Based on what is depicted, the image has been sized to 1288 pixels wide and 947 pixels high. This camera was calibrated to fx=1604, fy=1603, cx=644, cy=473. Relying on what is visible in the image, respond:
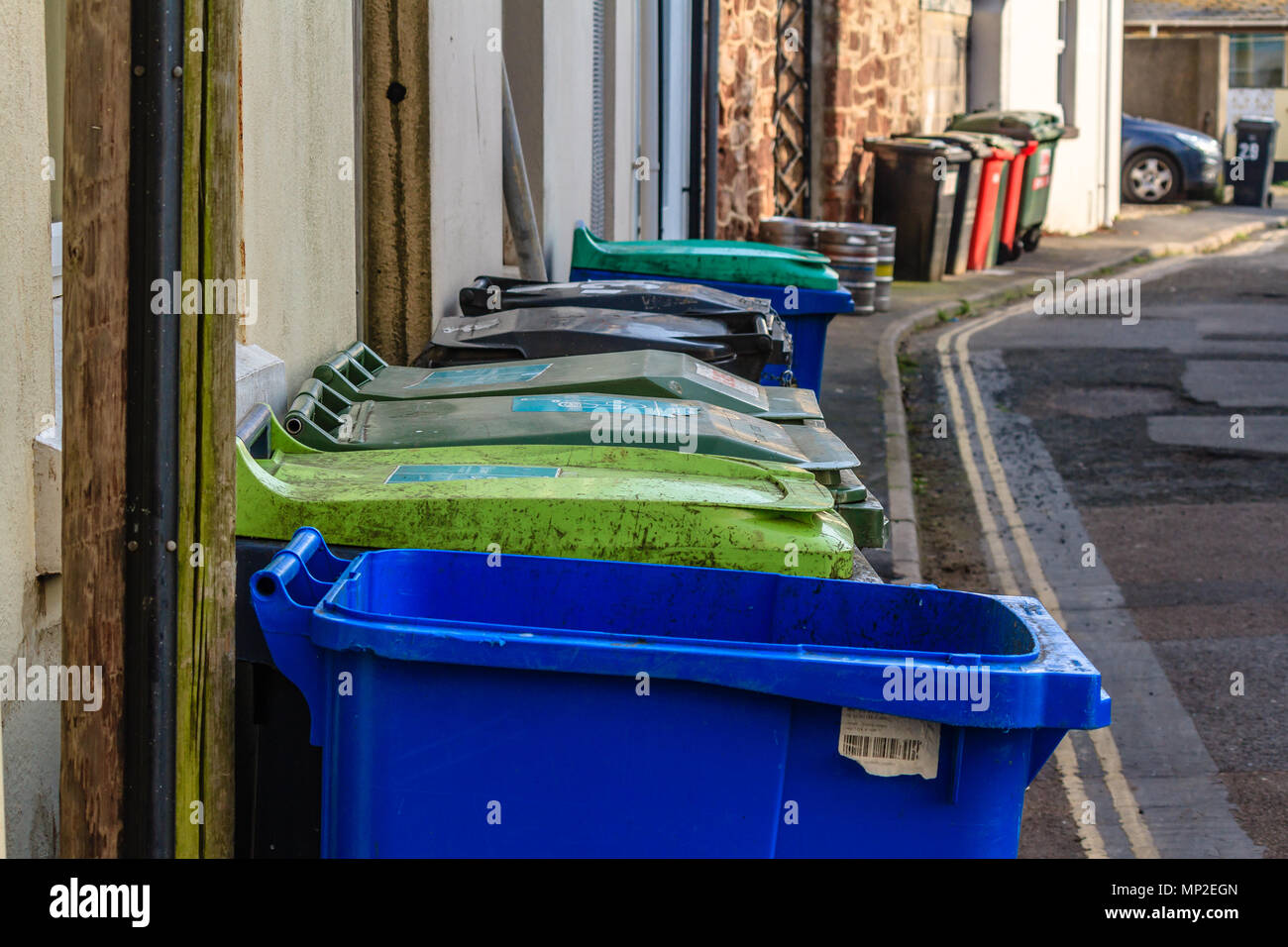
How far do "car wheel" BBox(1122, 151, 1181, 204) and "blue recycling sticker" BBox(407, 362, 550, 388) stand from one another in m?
24.9

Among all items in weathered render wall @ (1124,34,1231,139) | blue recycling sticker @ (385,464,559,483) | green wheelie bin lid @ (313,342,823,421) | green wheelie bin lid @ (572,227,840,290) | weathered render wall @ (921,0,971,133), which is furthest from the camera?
weathered render wall @ (1124,34,1231,139)

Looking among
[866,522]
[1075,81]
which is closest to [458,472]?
[866,522]

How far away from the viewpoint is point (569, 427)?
3584 millimetres

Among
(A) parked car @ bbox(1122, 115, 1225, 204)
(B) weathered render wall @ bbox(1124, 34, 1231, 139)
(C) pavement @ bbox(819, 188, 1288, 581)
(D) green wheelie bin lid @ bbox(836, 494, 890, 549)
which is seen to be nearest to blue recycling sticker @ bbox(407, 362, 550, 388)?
(D) green wheelie bin lid @ bbox(836, 494, 890, 549)

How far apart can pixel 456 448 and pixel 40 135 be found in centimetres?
105

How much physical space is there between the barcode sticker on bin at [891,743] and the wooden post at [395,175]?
135 inches

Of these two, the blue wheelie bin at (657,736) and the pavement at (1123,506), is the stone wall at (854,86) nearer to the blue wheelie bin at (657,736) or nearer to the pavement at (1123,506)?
the pavement at (1123,506)

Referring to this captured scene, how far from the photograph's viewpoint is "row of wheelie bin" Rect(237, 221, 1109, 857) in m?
2.31

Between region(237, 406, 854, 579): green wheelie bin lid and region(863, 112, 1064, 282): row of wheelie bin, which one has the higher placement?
region(863, 112, 1064, 282): row of wheelie bin

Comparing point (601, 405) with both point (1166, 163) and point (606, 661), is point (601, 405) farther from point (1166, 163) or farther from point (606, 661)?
point (1166, 163)

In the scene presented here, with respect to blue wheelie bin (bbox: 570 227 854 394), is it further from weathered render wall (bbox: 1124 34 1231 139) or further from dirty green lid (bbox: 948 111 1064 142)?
weathered render wall (bbox: 1124 34 1231 139)

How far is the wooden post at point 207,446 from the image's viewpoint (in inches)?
89.3

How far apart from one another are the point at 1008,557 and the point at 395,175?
3583 millimetres
